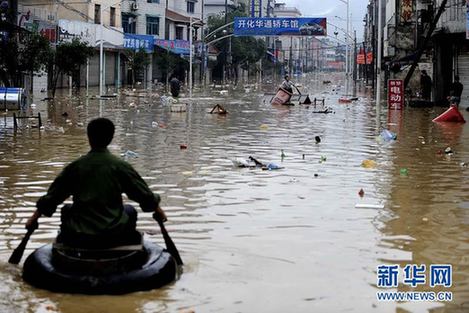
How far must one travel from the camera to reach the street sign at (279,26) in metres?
78.2

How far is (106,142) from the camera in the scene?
22.7 feet

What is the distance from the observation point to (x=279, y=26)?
7912cm

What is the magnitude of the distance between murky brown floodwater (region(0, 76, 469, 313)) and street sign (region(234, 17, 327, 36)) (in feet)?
188

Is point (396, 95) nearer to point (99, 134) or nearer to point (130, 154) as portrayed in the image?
point (130, 154)

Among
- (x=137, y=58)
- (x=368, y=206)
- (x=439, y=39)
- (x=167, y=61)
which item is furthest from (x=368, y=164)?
(x=167, y=61)

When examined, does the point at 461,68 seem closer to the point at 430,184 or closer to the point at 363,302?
the point at 430,184

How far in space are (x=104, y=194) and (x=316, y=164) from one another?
29.4 feet

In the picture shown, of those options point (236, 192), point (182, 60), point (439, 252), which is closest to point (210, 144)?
point (236, 192)

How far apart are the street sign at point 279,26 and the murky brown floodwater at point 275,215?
5743 cm

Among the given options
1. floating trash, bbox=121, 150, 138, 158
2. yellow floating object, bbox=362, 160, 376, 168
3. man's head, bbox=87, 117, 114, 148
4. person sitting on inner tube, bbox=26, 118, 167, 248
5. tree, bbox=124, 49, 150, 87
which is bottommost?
yellow floating object, bbox=362, 160, 376, 168

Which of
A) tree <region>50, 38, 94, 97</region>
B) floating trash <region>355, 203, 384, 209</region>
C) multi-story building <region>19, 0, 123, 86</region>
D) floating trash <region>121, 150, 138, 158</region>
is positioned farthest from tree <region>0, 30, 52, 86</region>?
floating trash <region>355, 203, 384, 209</region>

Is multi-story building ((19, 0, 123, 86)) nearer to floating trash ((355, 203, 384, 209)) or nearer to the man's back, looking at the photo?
floating trash ((355, 203, 384, 209))

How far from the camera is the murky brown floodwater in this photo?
6.65m

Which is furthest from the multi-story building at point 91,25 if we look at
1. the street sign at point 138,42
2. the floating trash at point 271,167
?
the floating trash at point 271,167
